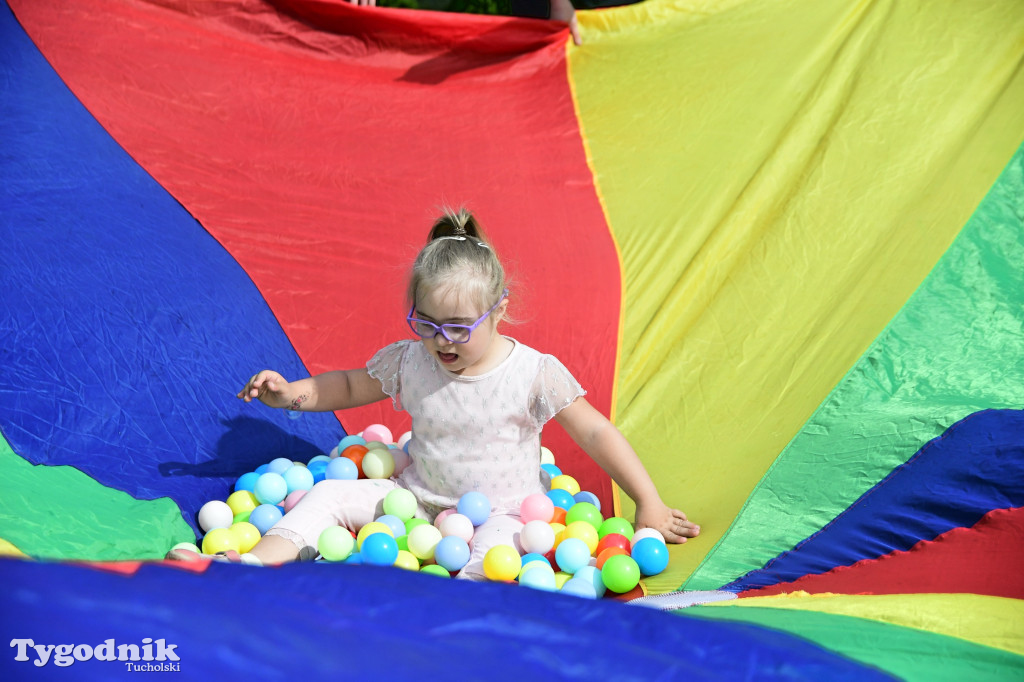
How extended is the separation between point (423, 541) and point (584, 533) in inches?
10.3

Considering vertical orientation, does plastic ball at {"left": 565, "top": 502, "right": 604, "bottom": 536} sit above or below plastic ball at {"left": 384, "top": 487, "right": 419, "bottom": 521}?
below

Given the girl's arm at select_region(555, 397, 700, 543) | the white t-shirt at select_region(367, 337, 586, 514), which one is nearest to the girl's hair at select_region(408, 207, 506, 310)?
the white t-shirt at select_region(367, 337, 586, 514)

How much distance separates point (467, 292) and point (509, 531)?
409 millimetres

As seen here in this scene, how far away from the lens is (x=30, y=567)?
912 millimetres

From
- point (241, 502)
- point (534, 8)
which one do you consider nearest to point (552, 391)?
point (241, 502)

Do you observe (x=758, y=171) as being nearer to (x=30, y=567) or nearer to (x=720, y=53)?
(x=720, y=53)

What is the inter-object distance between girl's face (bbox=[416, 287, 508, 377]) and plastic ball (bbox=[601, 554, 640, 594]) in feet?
1.27

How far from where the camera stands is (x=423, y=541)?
155 centimetres

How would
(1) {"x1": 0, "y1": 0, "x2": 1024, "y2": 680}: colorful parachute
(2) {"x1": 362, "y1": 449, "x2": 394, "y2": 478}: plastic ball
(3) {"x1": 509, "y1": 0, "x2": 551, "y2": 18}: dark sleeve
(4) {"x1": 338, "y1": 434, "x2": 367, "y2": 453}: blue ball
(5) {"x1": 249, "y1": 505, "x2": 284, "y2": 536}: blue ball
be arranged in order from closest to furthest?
1. (1) {"x1": 0, "y1": 0, "x2": 1024, "y2": 680}: colorful parachute
2. (5) {"x1": 249, "y1": 505, "x2": 284, "y2": 536}: blue ball
3. (2) {"x1": 362, "y1": 449, "x2": 394, "y2": 478}: plastic ball
4. (4) {"x1": 338, "y1": 434, "x2": 367, "y2": 453}: blue ball
5. (3) {"x1": 509, "y1": 0, "x2": 551, "y2": 18}: dark sleeve

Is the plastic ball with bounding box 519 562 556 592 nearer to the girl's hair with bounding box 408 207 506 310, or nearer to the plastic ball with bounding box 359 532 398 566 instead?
the plastic ball with bounding box 359 532 398 566

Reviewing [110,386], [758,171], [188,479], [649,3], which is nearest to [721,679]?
[188,479]

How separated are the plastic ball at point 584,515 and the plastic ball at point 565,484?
143mm

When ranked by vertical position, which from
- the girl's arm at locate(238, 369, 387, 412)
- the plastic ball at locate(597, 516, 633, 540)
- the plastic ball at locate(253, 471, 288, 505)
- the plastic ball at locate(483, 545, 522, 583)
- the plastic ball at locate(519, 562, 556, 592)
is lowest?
the plastic ball at locate(519, 562, 556, 592)

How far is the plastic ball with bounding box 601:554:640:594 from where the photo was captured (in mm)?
1433
